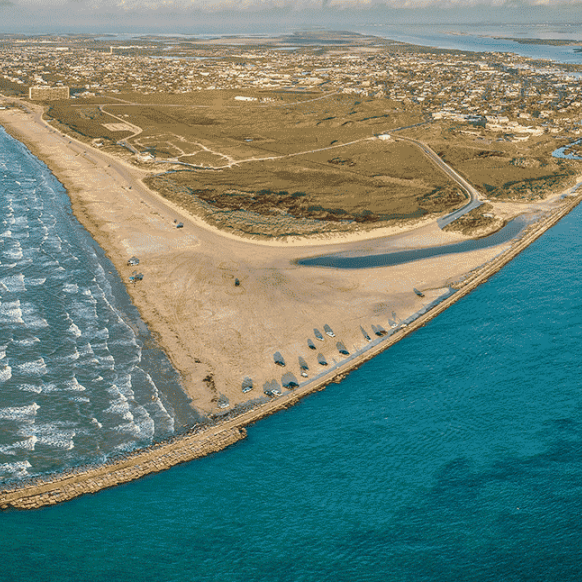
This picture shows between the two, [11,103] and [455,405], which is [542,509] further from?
[11,103]

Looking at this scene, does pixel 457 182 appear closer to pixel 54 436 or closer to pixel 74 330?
pixel 74 330

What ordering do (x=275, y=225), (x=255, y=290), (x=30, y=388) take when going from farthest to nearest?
1. (x=275, y=225)
2. (x=255, y=290)
3. (x=30, y=388)

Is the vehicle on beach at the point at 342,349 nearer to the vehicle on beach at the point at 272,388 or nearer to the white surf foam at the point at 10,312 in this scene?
the vehicle on beach at the point at 272,388

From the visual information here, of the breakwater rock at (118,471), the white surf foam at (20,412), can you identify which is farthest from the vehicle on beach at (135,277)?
the breakwater rock at (118,471)

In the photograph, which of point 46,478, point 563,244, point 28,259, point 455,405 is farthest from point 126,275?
point 563,244

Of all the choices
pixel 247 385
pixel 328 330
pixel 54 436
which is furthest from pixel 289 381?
pixel 54 436

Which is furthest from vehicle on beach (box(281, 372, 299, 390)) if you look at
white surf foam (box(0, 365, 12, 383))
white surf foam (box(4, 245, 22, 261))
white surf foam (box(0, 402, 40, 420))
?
white surf foam (box(4, 245, 22, 261))

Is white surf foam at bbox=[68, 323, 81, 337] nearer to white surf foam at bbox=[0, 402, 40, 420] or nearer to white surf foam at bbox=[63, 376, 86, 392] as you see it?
white surf foam at bbox=[63, 376, 86, 392]
